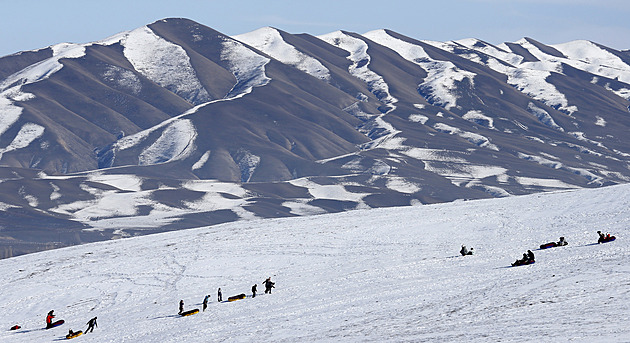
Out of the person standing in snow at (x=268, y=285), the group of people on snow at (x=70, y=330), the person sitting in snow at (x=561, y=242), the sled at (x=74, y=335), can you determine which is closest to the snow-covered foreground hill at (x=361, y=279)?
the group of people on snow at (x=70, y=330)

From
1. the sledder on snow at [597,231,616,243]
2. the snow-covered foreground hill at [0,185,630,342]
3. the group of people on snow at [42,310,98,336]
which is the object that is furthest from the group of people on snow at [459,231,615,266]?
the group of people on snow at [42,310,98,336]

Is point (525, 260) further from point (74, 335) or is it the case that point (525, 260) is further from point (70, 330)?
point (70, 330)

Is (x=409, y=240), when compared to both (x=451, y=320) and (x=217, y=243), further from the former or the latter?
(x=451, y=320)

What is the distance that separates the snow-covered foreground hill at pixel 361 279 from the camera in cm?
3484

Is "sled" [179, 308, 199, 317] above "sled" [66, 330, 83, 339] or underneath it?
above

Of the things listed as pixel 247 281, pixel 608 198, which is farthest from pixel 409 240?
pixel 608 198

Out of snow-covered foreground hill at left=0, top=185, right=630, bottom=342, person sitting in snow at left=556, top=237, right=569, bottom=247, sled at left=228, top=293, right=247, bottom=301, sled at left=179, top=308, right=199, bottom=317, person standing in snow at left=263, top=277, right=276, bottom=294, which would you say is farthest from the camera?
person sitting in snow at left=556, top=237, right=569, bottom=247

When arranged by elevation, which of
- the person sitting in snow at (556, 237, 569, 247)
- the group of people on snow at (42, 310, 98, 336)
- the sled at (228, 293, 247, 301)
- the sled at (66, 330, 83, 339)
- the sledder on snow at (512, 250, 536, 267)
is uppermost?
the person sitting in snow at (556, 237, 569, 247)

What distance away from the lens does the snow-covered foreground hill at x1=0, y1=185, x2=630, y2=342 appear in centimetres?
3484

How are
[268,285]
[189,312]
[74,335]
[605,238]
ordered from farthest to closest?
[605,238] → [268,285] → [189,312] → [74,335]

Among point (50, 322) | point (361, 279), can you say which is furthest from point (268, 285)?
point (50, 322)

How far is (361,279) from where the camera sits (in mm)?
49125

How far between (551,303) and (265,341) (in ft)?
36.6

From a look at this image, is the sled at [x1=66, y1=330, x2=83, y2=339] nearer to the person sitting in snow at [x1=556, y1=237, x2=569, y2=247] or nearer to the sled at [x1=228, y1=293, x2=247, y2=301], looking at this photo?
the sled at [x1=228, y1=293, x2=247, y2=301]
